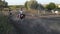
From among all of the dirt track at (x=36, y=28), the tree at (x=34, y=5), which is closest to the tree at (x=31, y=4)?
the tree at (x=34, y=5)

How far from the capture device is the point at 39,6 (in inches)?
2056

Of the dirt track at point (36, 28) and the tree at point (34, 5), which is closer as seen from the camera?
the dirt track at point (36, 28)

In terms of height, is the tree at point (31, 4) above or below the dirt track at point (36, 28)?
above

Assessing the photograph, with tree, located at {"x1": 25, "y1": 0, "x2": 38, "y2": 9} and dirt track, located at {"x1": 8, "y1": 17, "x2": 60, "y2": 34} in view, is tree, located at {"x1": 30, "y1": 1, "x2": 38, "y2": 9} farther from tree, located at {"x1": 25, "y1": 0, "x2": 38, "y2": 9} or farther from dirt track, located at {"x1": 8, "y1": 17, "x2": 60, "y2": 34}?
dirt track, located at {"x1": 8, "y1": 17, "x2": 60, "y2": 34}

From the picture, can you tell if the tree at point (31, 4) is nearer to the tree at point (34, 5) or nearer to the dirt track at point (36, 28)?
the tree at point (34, 5)

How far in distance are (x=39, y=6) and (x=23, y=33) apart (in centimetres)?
4092

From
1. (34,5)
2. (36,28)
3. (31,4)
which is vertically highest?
(31,4)

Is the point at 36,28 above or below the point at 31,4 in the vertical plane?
below

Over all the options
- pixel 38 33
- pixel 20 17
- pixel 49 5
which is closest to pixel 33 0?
pixel 49 5

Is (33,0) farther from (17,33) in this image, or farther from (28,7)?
(17,33)

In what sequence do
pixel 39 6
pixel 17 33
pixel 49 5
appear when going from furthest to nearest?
1. pixel 49 5
2. pixel 39 6
3. pixel 17 33

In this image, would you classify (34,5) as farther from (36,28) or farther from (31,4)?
(36,28)

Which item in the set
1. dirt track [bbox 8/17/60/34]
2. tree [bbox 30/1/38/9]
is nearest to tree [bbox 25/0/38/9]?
tree [bbox 30/1/38/9]

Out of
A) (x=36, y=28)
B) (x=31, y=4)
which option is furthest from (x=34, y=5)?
(x=36, y=28)
